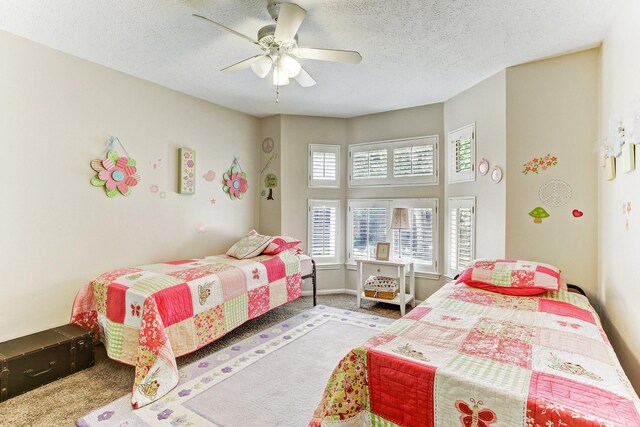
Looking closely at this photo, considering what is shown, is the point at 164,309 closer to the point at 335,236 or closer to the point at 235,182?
the point at 235,182

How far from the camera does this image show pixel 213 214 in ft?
13.5

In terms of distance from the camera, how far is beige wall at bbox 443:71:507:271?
3111 millimetres

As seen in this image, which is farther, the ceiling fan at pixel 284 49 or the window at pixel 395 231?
the window at pixel 395 231

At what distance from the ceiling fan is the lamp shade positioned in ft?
6.93

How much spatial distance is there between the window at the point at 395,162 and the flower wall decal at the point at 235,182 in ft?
5.08

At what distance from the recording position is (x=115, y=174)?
3074 millimetres

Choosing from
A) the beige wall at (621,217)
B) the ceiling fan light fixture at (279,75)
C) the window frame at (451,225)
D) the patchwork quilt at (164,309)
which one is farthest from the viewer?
the window frame at (451,225)

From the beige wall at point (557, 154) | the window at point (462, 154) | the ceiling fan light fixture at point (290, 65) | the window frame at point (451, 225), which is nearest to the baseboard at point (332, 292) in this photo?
the window frame at point (451, 225)

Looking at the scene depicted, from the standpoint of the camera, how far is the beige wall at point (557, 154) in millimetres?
2746

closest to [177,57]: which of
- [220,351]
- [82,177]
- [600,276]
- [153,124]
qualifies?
[153,124]

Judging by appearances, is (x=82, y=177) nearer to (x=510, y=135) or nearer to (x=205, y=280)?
(x=205, y=280)

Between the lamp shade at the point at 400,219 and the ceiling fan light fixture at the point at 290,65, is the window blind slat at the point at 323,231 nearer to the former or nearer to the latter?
the lamp shade at the point at 400,219

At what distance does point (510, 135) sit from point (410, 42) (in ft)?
4.39

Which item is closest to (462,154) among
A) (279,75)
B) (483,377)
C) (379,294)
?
(379,294)
